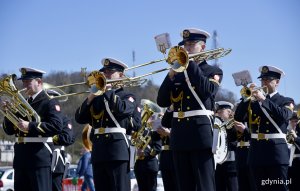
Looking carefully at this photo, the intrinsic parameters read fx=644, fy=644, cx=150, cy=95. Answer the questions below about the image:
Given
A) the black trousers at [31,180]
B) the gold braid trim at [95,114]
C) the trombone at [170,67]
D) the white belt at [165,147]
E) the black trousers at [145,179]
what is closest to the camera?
the trombone at [170,67]

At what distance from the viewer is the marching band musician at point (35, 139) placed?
1007cm

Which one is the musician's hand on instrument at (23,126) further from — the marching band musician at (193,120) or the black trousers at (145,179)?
the black trousers at (145,179)

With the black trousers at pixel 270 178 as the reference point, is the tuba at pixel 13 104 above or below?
above

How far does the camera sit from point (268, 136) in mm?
9906

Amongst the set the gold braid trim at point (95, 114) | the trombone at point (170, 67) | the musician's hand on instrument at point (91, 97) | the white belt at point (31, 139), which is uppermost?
the trombone at point (170, 67)

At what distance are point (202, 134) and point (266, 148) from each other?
190 cm

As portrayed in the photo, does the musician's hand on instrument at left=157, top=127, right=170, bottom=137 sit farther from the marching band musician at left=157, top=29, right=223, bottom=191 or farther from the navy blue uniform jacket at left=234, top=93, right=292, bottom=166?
the marching band musician at left=157, top=29, right=223, bottom=191

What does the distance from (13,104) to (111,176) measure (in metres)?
2.02

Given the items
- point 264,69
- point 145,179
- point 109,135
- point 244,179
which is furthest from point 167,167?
point 264,69

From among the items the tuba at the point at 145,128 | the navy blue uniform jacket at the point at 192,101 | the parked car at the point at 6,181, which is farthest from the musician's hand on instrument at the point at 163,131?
the parked car at the point at 6,181

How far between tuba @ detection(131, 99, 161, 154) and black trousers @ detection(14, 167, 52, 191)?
3.34 m

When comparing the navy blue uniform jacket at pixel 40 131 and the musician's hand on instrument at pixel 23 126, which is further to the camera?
the navy blue uniform jacket at pixel 40 131

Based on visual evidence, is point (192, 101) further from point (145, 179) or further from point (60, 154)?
point (145, 179)

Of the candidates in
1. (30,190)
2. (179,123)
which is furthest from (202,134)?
(30,190)
